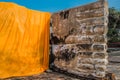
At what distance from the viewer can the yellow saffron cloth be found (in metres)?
4.43

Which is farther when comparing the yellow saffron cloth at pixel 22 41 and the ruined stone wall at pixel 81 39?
the yellow saffron cloth at pixel 22 41

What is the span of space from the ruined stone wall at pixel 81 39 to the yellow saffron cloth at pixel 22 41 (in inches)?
8.5

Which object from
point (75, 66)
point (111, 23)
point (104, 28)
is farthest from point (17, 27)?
point (111, 23)

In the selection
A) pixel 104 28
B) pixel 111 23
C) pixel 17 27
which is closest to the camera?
pixel 104 28

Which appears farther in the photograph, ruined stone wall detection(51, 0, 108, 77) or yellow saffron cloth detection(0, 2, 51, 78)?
yellow saffron cloth detection(0, 2, 51, 78)

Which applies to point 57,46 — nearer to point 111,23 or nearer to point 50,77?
point 50,77

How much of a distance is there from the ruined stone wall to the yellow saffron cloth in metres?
0.22

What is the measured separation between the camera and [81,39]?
435 cm

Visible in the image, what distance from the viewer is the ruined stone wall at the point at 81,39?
4.10 m

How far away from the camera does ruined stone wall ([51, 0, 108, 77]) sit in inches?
161

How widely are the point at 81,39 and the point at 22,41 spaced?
43.8 inches

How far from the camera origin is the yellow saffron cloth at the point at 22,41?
4426 millimetres

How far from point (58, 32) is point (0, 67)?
4.18ft

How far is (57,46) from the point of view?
4766mm
